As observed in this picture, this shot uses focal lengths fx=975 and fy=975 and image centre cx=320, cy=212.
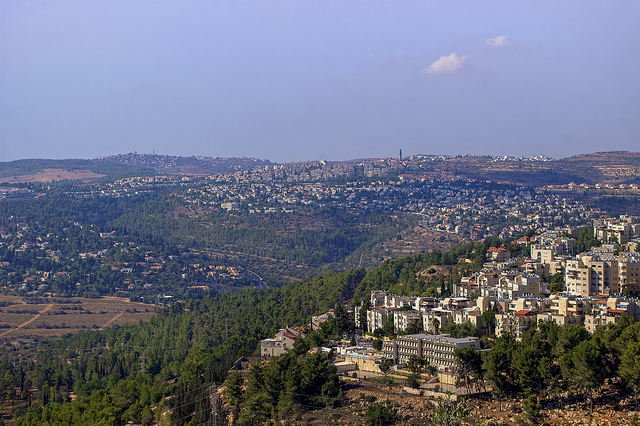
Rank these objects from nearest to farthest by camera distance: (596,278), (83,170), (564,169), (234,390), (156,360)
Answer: (234,390) → (596,278) → (156,360) → (564,169) → (83,170)

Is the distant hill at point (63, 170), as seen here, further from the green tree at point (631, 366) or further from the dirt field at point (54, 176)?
the green tree at point (631, 366)

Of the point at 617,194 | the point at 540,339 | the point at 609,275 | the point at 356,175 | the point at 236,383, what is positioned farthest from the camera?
the point at 356,175

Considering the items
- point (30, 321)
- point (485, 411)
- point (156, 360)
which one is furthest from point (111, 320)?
point (485, 411)

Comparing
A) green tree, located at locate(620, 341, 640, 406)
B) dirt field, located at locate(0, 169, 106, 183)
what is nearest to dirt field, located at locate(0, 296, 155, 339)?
green tree, located at locate(620, 341, 640, 406)

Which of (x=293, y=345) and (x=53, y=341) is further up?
(x=293, y=345)

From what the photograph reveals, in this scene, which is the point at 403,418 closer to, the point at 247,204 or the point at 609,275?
the point at 609,275

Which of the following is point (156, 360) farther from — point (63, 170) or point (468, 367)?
point (63, 170)

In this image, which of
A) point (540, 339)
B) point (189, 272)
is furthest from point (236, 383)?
point (189, 272)
